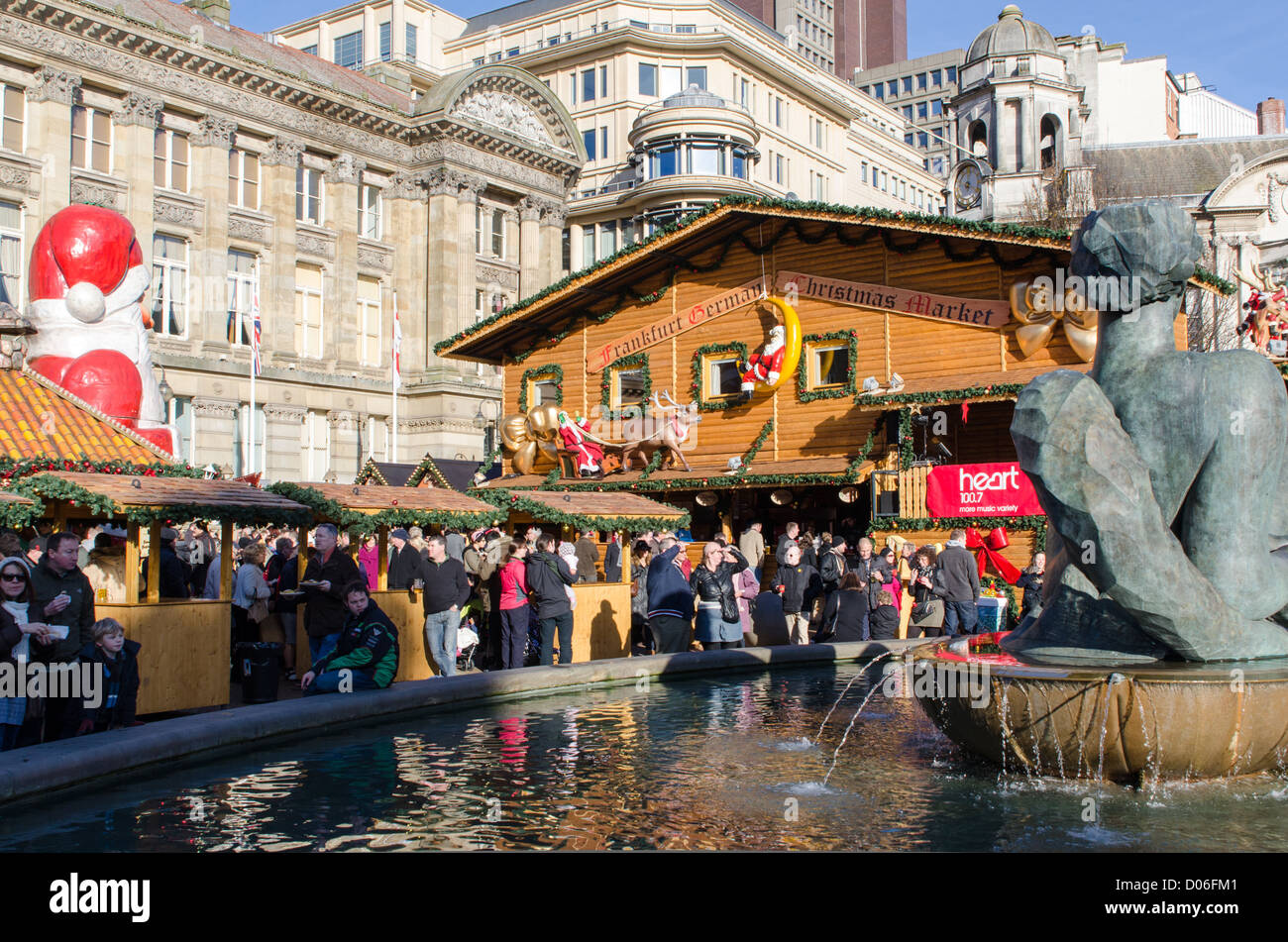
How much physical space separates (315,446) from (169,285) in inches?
350

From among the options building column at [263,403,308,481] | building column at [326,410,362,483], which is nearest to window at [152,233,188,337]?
building column at [263,403,308,481]

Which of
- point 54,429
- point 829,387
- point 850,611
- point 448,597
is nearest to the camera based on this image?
point 448,597

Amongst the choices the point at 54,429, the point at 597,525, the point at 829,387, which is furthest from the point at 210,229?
the point at 597,525

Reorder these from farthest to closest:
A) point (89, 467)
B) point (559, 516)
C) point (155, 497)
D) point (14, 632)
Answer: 1. point (559, 516)
2. point (89, 467)
3. point (155, 497)
4. point (14, 632)

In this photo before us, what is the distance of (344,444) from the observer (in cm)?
5141

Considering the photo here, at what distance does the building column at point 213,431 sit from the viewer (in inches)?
1781

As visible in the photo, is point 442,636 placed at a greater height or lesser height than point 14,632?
lesser

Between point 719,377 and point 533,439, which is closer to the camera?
point 719,377

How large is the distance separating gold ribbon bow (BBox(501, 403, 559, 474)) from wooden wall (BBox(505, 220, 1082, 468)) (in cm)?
122

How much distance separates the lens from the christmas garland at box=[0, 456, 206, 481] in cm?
Result: 1578

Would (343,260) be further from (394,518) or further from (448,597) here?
(448,597)

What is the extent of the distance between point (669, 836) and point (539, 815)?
0.93 m

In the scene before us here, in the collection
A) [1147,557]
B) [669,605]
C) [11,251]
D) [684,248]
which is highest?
[11,251]
